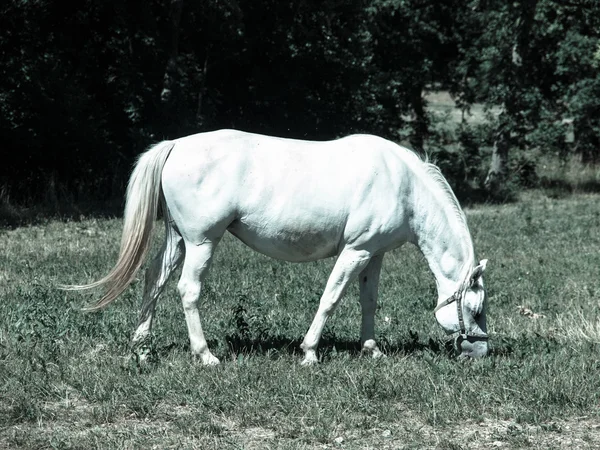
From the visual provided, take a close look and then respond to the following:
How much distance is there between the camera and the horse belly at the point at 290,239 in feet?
23.0

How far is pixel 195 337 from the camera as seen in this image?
22.6 feet

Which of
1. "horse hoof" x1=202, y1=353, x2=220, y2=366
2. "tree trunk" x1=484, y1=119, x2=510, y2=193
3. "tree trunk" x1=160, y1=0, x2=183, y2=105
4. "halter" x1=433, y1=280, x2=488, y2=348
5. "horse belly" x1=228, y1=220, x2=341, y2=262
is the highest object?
"tree trunk" x1=160, y1=0, x2=183, y2=105

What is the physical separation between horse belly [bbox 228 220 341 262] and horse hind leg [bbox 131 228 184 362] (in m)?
0.50

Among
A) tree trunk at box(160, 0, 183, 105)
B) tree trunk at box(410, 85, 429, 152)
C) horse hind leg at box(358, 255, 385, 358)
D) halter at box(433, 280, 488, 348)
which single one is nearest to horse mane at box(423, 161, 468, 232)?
halter at box(433, 280, 488, 348)

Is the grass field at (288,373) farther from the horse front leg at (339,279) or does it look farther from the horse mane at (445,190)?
the horse mane at (445,190)

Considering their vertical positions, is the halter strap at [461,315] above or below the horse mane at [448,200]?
below

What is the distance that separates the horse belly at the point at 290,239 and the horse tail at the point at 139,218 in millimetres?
674

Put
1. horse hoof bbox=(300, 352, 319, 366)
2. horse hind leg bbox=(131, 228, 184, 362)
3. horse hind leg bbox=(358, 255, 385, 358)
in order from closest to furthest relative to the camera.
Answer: horse hoof bbox=(300, 352, 319, 366), horse hind leg bbox=(131, 228, 184, 362), horse hind leg bbox=(358, 255, 385, 358)

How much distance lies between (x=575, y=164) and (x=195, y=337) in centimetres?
2062

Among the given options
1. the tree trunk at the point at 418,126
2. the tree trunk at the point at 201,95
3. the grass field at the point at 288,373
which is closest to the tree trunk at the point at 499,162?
the tree trunk at the point at 418,126

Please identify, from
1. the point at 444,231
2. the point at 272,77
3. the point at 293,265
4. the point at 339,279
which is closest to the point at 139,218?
the point at 339,279

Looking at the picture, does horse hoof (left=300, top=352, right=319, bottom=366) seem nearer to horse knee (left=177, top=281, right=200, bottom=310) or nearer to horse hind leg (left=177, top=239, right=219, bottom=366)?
horse hind leg (left=177, top=239, right=219, bottom=366)

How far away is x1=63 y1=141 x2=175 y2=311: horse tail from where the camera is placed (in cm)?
707

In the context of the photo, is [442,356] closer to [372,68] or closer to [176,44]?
[176,44]
